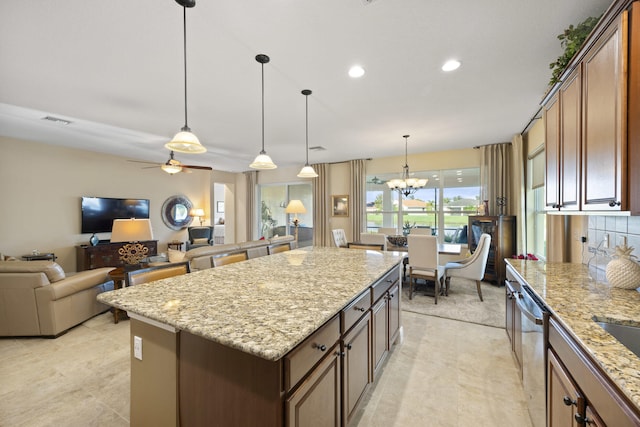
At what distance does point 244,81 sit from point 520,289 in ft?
10.4

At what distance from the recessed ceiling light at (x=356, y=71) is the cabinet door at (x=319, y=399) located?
241cm

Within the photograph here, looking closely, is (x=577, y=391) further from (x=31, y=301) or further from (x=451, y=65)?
(x=31, y=301)

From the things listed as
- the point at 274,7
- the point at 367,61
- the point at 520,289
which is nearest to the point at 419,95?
the point at 367,61

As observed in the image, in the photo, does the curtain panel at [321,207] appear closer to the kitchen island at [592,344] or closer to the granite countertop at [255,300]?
the granite countertop at [255,300]

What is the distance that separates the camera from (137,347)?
1.41m

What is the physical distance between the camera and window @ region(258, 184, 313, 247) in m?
7.99

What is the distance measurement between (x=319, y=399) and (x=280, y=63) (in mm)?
2618

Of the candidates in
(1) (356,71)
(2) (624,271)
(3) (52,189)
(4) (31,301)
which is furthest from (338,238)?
(3) (52,189)

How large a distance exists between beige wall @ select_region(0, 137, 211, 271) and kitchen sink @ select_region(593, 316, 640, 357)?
7.77 metres

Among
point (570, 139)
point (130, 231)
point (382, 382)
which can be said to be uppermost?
point (570, 139)

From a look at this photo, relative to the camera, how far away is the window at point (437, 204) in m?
5.82

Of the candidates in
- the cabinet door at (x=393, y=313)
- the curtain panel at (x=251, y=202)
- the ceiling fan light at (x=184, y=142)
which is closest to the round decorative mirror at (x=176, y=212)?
the curtain panel at (x=251, y=202)

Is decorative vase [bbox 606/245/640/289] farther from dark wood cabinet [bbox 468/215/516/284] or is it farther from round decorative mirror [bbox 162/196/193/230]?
round decorative mirror [bbox 162/196/193/230]

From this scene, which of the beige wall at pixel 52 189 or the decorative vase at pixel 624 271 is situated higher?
the beige wall at pixel 52 189
